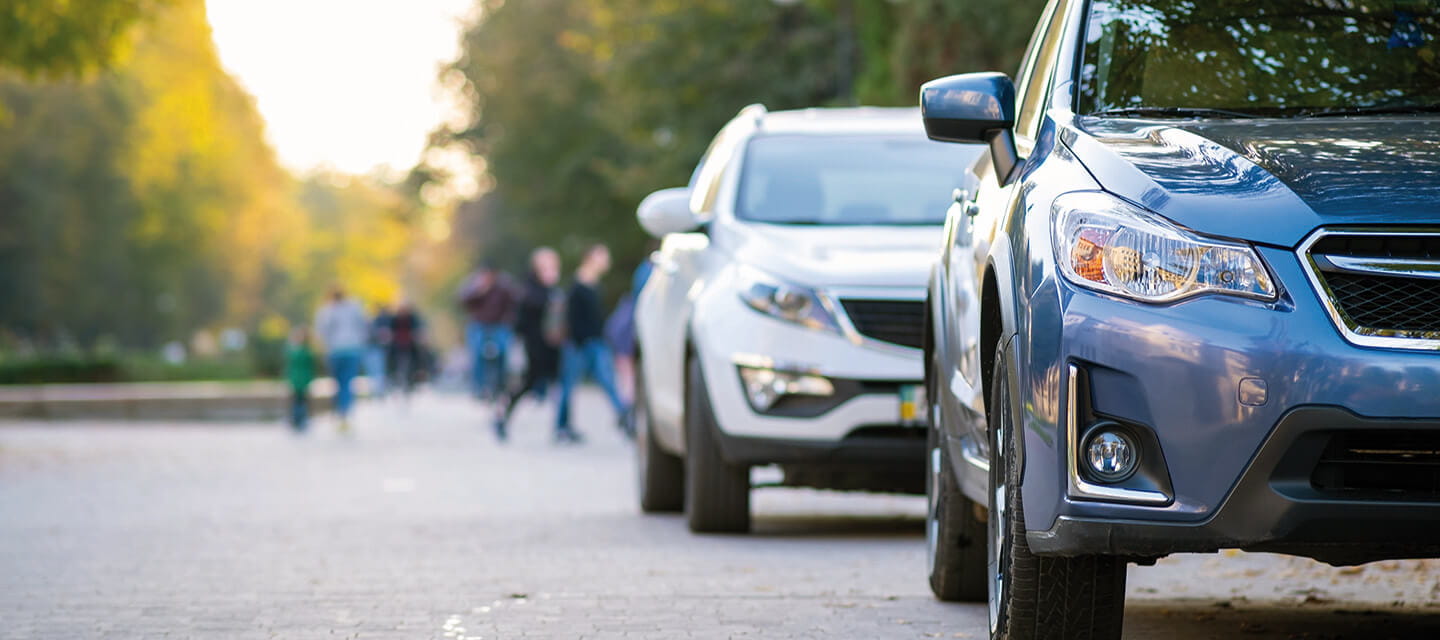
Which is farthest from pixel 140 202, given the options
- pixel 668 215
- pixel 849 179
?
pixel 849 179

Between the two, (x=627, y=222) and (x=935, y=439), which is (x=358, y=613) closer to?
(x=935, y=439)

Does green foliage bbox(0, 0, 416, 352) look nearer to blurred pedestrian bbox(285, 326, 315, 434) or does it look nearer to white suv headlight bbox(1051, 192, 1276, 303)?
blurred pedestrian bbox(285, 326, 315, 434)

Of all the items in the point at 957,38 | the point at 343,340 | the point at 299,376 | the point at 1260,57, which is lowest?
the point at 299,376

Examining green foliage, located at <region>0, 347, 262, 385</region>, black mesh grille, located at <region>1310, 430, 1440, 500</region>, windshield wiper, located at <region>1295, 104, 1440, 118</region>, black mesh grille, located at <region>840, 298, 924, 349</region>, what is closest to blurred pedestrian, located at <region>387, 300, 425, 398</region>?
green foliage, located at <region>0, 347, 262, 385</region>

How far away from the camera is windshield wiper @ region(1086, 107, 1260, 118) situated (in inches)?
218

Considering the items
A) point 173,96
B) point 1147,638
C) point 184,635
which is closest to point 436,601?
point 184,635

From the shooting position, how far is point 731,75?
37.6 metres

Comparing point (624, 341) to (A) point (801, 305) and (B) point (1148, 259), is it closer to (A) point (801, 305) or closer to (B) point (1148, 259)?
(A) point (801, 305)

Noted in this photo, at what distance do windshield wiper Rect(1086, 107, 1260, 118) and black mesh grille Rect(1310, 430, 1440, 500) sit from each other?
4.00 feet

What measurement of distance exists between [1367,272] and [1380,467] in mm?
395

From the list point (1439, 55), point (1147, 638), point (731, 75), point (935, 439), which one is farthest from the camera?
point (731, 75)

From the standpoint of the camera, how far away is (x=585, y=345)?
20.7m

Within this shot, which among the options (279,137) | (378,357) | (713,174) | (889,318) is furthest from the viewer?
(279,137)

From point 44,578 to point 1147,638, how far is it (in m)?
4.40
